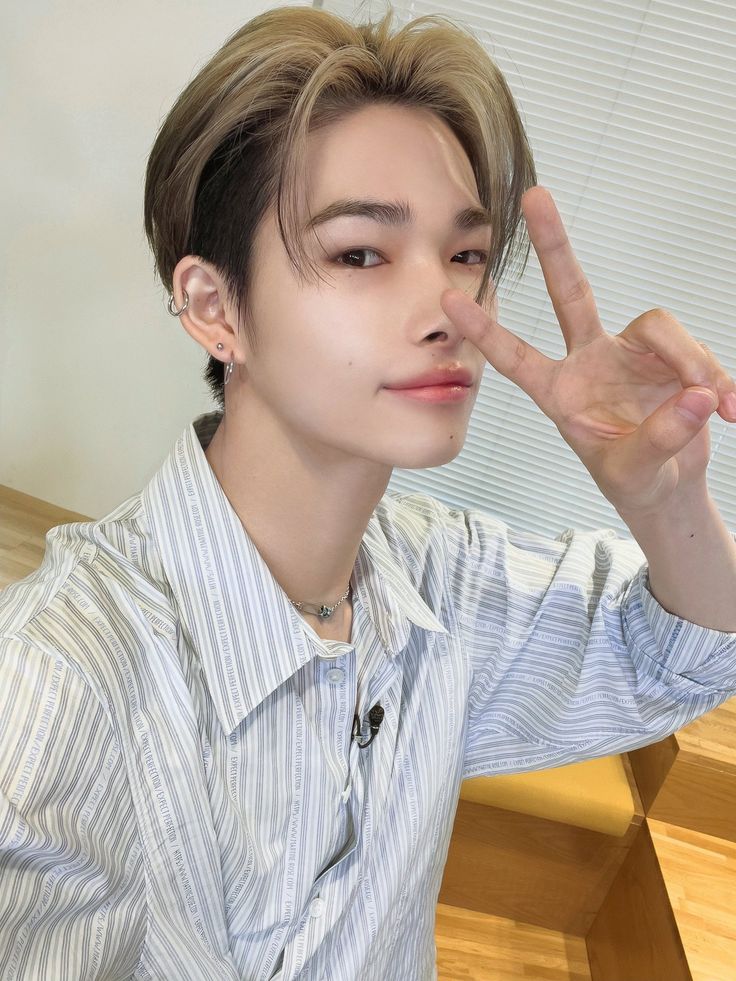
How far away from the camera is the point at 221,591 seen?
0.82m

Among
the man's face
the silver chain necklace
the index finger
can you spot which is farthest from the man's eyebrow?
the silver chain necklace

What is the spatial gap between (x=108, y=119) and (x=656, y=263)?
127 cm

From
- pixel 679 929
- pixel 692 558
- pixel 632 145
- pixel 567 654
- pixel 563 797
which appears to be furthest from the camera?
pixel 632 145

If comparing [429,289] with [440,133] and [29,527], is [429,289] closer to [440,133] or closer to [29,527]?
[440,133]

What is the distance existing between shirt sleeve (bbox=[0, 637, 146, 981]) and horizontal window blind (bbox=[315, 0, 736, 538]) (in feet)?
4.18

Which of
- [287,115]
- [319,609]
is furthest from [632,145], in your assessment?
[319,609]

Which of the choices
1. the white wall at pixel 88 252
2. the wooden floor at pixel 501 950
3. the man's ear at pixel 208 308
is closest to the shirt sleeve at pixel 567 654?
the man's ear at pixel 208 308

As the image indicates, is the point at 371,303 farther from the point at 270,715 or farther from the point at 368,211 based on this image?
the point at 270,715

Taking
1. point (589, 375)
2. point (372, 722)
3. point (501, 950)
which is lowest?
point (501, 950)

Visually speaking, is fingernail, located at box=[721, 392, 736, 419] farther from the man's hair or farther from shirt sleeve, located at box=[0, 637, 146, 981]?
shirt sleeve, located at box=[0, 637, 146, 981]

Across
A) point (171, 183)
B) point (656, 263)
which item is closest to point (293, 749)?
point (171, 183)

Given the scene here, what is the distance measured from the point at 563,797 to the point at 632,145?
1.29 m

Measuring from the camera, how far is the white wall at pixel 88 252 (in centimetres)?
189

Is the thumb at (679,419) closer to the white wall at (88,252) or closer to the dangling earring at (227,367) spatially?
the dangling earring at (227,367)
